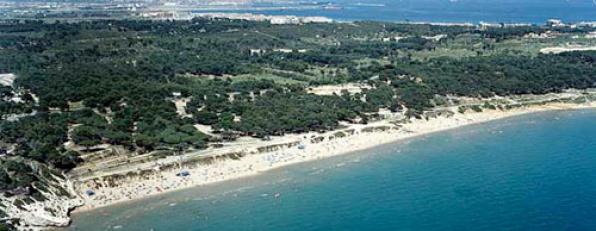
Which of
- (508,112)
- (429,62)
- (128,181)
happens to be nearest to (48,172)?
(128,181)

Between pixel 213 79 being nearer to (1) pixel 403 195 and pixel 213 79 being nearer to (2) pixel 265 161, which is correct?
(2) pixel 265 161

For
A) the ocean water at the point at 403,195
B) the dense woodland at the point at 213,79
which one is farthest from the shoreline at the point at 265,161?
the dense woodland at the point at 213,79

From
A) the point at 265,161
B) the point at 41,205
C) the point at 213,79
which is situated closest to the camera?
the point at 41,205

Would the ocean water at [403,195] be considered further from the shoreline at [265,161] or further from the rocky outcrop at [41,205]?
the rocky outcrop at [41,205]

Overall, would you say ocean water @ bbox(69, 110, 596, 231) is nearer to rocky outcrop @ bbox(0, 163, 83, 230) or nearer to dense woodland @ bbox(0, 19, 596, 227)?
rocky outcrop @ bbox(0, 163, 83, 230)

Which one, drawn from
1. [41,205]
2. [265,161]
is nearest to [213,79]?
[265,161]
